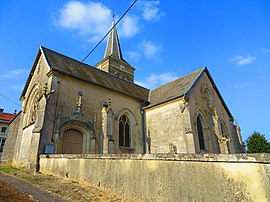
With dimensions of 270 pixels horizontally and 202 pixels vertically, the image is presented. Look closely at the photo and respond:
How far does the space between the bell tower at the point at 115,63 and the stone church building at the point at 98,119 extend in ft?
42.7

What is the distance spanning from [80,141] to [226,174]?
10.7 metres

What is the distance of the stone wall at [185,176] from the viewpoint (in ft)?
8.54

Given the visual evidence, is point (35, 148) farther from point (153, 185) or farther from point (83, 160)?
point (153, 185)

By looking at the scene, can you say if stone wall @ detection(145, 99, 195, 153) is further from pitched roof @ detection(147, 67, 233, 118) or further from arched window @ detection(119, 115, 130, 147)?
arched window @ detection(119, 115, 130, 147)

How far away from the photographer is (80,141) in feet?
39.7

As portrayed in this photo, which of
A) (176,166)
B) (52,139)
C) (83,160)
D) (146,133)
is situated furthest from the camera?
(146,133)

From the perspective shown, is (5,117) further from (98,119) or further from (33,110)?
(98,119)

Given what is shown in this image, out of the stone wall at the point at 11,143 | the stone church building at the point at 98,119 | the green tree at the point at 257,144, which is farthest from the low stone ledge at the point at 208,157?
the green tree at the point at 257,144

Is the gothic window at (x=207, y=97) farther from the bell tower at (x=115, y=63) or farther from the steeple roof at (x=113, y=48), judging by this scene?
the steeple roof at (x=113, y=48)

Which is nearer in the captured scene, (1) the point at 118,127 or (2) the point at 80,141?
(2) the point at 80,141

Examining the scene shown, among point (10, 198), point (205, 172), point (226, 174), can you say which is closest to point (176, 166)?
point (205, 172)

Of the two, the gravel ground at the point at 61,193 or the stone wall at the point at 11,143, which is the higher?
the stone wall at the point at 11,143

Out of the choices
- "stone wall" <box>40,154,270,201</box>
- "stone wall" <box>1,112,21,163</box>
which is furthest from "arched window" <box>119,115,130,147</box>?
"stone wall" <box>1,112,21,163</box>

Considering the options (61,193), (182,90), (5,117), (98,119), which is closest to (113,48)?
(182,90)
